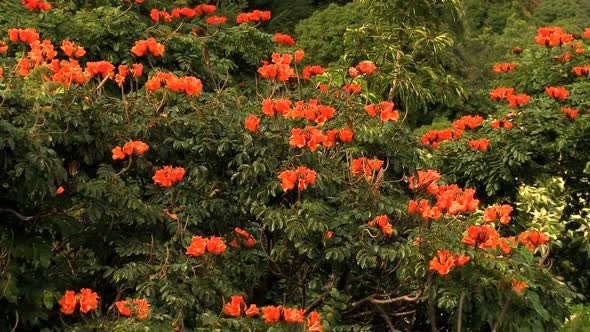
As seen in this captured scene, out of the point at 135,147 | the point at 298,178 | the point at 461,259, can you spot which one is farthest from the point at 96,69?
the point at 461,259

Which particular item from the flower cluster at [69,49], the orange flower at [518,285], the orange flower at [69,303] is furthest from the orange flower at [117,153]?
the orange flower at [518,285]

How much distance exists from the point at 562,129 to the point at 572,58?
1.37 m

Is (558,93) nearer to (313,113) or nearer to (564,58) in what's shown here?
(564,58)

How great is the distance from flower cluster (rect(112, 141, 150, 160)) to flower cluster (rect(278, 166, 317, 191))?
622mm

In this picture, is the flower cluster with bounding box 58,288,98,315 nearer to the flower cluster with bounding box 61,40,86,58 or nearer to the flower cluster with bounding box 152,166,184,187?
the flower cluster with bounding box 152,166,184,187

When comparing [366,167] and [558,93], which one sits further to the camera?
[558,93]

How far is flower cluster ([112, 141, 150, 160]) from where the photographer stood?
370cm

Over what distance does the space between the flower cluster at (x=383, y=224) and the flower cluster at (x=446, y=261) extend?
0.29m

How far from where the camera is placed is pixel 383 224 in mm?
3756

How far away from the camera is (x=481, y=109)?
13430mm

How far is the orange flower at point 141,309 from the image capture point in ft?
11.1

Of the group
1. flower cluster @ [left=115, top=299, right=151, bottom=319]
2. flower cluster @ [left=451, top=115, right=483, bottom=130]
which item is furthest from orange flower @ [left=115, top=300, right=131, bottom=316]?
flower cluster @ [left=451, top=115, right=483, bottom=130]

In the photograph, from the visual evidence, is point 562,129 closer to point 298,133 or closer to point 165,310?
point 298,133

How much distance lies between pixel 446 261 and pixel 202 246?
40.4 inches
